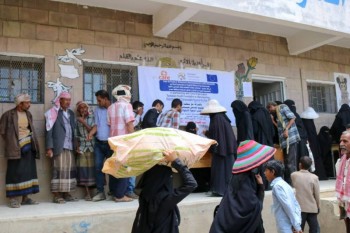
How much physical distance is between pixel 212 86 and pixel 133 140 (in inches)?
192

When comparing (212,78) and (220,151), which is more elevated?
(212,78)

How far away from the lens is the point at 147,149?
2789 mm

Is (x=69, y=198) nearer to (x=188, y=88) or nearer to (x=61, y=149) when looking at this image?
(x=61, y=149)

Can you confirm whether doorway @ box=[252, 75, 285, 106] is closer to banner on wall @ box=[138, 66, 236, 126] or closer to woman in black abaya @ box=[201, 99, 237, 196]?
banner on wall @ box=[138, 66, 236, 126]

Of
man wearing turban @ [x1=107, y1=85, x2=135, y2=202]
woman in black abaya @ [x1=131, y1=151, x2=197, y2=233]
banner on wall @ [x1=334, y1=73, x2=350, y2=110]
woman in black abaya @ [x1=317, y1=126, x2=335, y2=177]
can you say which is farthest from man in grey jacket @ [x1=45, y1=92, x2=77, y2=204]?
banner on wall @ [x1=334, y1=73, x2=350, y2=110]

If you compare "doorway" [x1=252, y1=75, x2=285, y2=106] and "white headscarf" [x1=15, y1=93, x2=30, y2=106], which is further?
"doorway" [x1=252, y1=75, x2=285, y2=106]

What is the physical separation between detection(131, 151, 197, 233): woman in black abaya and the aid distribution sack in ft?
0.29

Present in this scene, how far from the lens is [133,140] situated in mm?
2883

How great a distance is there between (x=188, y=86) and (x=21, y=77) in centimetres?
297

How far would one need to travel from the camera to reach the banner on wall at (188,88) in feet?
22.7

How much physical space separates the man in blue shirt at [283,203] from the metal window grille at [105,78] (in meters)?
3.63

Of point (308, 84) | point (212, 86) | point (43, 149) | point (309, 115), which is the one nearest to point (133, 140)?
point (43, 149)

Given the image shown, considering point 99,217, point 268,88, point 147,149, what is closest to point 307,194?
point 99,217

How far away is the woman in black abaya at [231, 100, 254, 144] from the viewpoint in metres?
6.68
